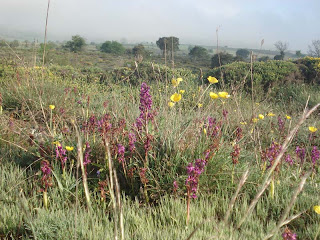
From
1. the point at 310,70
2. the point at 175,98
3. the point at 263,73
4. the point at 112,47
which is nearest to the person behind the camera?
the point at 175,98

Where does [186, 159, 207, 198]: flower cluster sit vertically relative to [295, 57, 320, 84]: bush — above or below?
below

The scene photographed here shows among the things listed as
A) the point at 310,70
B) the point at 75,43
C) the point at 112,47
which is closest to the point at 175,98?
the point at 310,70

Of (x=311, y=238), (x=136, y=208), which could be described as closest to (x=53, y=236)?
(x=136, y=208)

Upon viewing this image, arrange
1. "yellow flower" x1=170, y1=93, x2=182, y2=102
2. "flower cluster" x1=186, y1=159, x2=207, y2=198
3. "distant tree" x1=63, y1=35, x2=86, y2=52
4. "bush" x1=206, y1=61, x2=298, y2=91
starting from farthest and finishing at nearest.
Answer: "distant tree" x1=63, y1=35, x2=86, y2=52 → "bush" x1=206, y1=61, x2=298, y2=91 → "yellow flower" x1=170, y1=93, x2=182, y2=102 → "flower cluster" x1=186, y1=159, x2=207, y2=198

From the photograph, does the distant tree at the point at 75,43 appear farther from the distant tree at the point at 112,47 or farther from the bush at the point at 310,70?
the bush at the point at 310,70

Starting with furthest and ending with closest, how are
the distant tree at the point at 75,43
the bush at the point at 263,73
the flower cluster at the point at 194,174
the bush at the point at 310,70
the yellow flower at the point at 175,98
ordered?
the distant tree at the point at 75,43
the bush at the point at 310,70
the bush at the point at 263,73
the yellow flower at the point at 175,98
the flower cluster at the point at 194,174

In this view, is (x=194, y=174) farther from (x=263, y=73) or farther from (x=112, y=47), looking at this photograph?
(x=112, y=47)

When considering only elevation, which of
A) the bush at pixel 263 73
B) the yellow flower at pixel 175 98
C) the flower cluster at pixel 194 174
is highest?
the bush at pixel 263 73

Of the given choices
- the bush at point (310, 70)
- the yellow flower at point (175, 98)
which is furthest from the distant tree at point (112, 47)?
the yellow flower at point (175, 98)

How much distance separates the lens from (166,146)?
2521 mm

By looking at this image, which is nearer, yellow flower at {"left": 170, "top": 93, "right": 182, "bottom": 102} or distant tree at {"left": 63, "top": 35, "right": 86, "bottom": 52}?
yellow flower at {"left": 170, "top": 93, "right": 182, "bottom": 102}

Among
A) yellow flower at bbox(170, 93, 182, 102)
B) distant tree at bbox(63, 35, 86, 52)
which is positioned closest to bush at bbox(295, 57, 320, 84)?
yellow flower at bbox(170, 93, 182, 102)

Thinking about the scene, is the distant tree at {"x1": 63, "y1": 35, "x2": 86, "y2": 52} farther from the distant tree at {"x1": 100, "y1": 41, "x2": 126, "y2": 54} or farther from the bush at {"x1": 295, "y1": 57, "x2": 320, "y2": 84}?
the bush at {"x1": 295, "y1": 57, "x2": 320, "y2": 84}

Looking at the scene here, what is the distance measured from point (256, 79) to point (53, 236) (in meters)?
9.46
